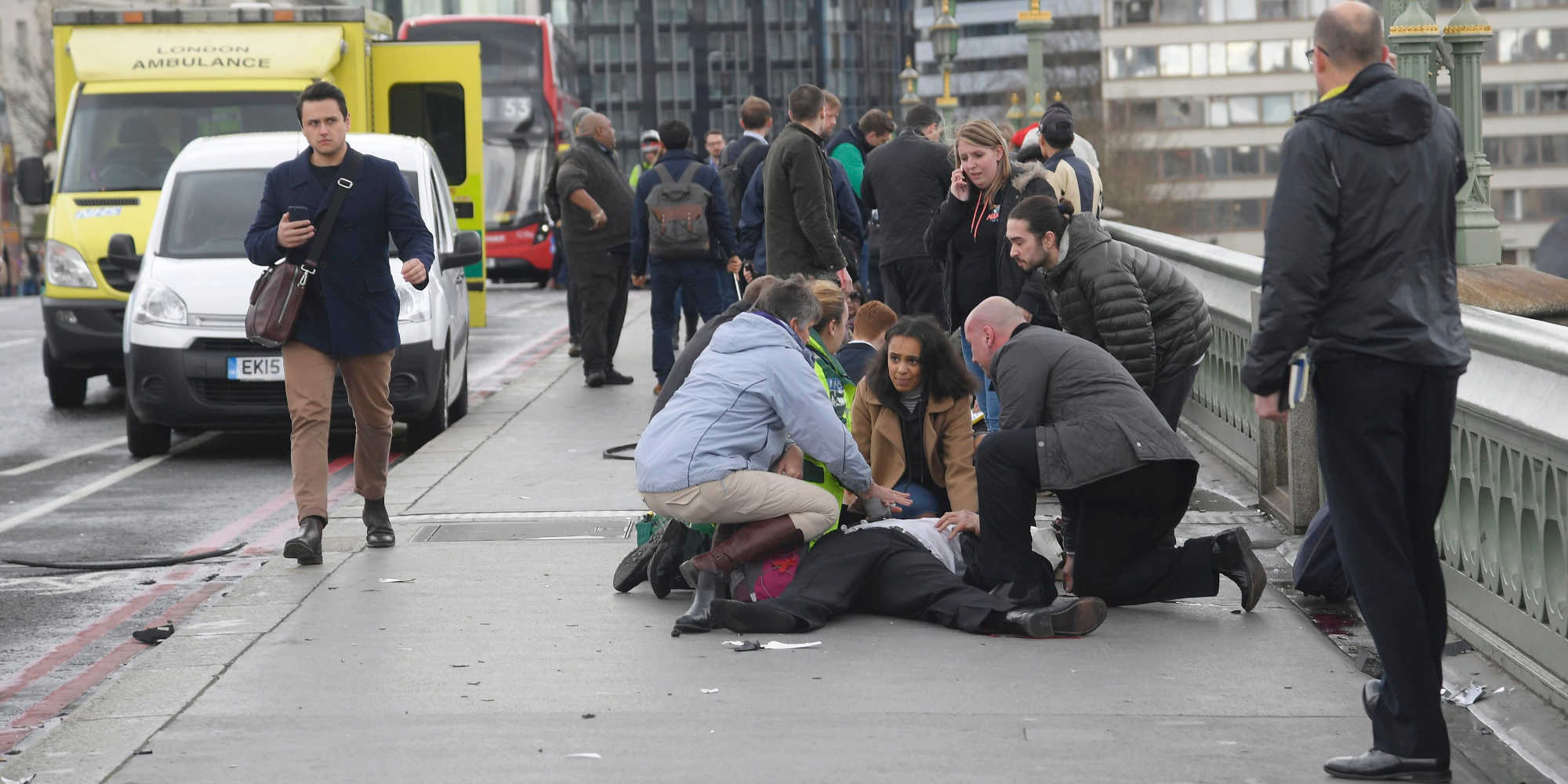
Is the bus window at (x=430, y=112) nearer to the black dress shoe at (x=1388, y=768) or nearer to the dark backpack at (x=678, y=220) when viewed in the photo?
the dark backpack at (x=678, y=220)

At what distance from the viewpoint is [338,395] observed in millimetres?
11148

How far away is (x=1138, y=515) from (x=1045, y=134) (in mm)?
4613

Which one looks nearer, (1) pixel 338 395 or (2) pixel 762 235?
(1) pixel 338 395

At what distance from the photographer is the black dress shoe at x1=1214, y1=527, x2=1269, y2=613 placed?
6398 millimetres

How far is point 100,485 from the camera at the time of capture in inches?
426

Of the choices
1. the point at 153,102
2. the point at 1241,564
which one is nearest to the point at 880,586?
the point at 1241,564

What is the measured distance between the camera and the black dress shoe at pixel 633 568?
6.96 meters

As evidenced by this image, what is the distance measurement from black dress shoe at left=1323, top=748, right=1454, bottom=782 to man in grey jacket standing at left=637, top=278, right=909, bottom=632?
2310mm

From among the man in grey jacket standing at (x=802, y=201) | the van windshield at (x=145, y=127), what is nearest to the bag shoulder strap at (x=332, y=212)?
the man in grey jacket standing at (x=802, y=201)

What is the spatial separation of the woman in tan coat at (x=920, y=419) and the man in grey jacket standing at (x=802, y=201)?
14.0 feet

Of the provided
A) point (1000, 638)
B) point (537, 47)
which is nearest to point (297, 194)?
point (1000, 638)

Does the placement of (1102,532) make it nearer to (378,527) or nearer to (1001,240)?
(1001,240)

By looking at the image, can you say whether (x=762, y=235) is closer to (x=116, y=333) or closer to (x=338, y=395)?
(x=338, y=395)

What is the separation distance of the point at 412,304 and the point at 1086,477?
20.0 ft
